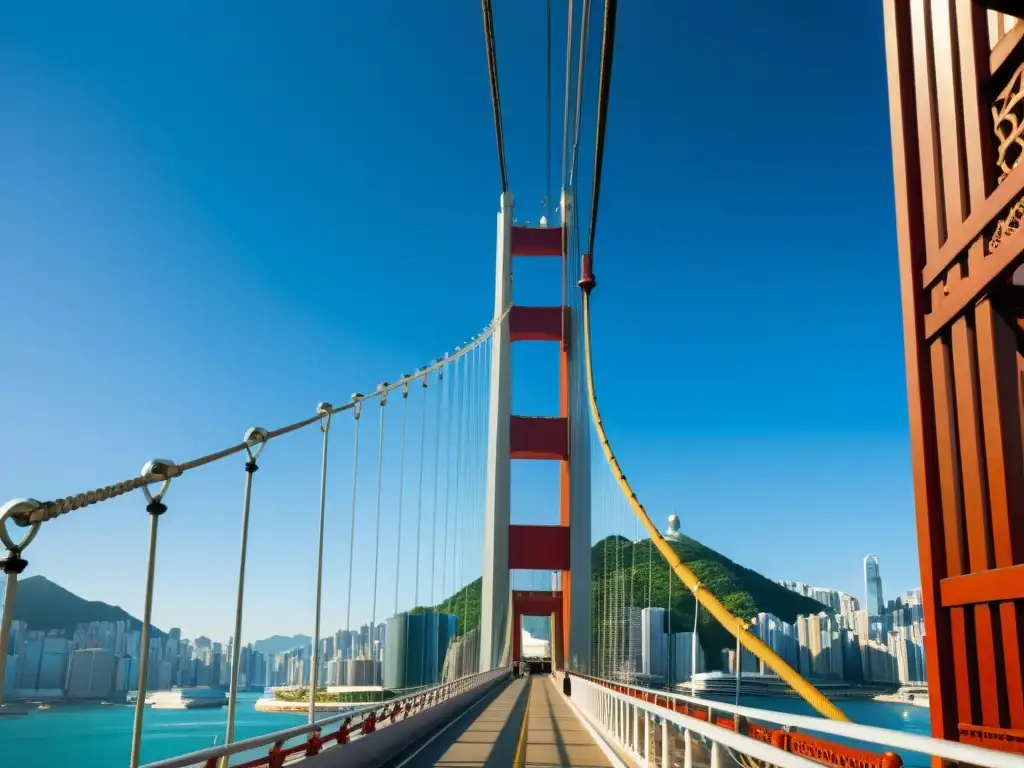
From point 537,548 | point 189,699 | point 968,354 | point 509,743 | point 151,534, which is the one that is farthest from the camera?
point 189,699

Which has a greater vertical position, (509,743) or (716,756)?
(716,756)

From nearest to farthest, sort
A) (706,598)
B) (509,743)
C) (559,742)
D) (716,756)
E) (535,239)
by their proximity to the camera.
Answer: (716,756) → (509,743) → (559,742) → (706,598) → (535,239)

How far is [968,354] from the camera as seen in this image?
8.45 m

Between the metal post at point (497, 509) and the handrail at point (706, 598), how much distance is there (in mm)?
3286

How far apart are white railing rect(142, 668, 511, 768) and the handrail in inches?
152

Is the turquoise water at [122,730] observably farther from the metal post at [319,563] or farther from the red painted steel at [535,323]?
the metal post at [319,563]

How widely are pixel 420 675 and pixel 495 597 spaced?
12332 millimetres

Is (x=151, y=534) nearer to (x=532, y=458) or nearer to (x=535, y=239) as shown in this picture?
(x=532, y=458)

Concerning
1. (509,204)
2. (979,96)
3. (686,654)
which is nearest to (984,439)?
(979,96)

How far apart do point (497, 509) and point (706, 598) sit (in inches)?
791

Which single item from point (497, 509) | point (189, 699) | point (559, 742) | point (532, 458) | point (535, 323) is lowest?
point (189, 699)

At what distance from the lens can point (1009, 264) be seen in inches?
301

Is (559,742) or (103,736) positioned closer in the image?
(559,742)

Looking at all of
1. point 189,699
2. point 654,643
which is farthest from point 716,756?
point 189,699
